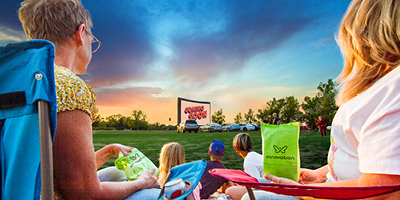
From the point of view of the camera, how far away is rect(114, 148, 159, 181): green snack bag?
1313 mm

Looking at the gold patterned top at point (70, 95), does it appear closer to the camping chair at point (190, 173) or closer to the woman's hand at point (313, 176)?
the camping chair at point (190, 173)

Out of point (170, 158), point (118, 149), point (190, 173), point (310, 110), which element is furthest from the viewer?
point (310, 110)

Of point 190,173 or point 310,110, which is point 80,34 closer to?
point 190,173

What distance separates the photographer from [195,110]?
46719mm

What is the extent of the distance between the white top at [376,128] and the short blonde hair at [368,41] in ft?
0.49

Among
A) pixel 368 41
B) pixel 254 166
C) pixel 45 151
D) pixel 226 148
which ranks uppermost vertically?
pixel 368 41

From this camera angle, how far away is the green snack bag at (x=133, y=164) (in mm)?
1313

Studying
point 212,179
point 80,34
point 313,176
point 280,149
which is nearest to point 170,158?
point 212,179

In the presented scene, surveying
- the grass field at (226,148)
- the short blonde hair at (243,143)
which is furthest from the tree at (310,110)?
the short blonde hair at (243,143)

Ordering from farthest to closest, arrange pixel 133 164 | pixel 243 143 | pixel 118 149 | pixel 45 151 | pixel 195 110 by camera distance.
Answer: pixel 195 110, pixel 243 143, pixel 118 149, pixel 133 164, pixel 45 151

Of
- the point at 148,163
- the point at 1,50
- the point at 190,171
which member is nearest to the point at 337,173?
the point at 190,171

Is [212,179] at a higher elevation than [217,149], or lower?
lower

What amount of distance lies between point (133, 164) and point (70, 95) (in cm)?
65

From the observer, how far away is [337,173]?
3.13 ft
